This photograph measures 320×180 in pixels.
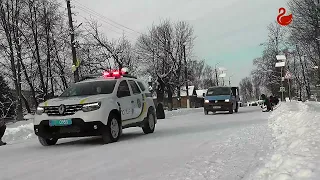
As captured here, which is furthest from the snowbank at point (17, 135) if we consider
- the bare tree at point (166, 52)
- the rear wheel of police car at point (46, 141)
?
the bare tree at point (166, 52)

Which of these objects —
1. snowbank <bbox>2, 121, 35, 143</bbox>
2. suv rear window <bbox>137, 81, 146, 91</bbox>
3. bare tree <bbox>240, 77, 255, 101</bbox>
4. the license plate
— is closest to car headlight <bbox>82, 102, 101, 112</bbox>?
the license plate

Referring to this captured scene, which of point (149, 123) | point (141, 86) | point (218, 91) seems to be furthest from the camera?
point (218, 91)

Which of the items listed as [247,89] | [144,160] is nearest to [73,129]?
[144,160]

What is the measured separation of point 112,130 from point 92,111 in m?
0.83

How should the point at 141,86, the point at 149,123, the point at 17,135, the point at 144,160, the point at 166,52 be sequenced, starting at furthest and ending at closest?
the point at 166,52, the point at 17,135, the point at 141,86, the point at 149,123, the point at 144,160

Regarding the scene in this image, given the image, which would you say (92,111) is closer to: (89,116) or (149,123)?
A: (89,116)

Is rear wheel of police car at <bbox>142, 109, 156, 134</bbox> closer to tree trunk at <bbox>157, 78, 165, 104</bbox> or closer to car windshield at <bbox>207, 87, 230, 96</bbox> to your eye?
car windshield at <bbox>207, 87, 230, 96</bbox>

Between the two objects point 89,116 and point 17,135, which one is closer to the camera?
point 89,116

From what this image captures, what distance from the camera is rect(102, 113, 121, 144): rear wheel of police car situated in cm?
908

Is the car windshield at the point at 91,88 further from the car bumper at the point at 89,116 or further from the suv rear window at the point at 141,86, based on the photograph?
the suv rear window at the point at 141,86

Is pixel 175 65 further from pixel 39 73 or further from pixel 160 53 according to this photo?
pixel 39 73

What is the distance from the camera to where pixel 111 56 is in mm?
43094

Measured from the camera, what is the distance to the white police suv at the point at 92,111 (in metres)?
8.78

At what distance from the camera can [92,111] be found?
8.79 m
